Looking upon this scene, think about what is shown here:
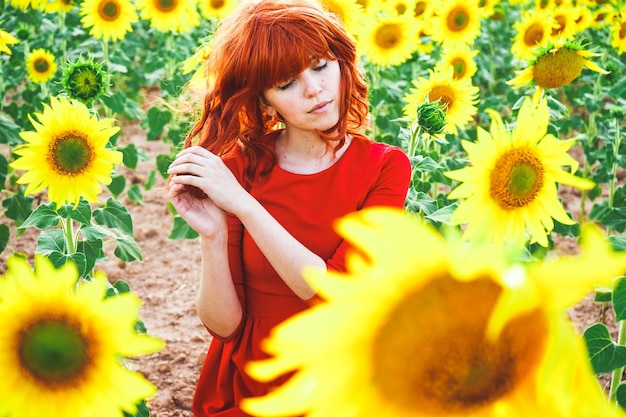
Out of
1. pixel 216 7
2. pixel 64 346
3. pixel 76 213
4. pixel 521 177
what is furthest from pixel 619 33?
pixel 64 346

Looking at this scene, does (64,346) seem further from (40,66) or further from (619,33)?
(619,33)

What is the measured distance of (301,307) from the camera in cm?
154

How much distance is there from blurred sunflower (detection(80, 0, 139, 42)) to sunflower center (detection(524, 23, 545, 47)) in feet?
5.63

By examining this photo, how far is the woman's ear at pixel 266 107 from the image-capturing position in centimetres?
154

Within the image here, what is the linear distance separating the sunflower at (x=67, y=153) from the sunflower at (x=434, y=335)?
3.80 feet

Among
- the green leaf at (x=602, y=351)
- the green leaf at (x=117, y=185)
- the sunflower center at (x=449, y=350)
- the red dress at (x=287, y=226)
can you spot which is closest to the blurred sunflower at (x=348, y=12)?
the green leaf at (x=117, y=185)

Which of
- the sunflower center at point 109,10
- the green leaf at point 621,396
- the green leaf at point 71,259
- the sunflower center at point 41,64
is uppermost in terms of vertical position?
the sunflower center at point 109,10

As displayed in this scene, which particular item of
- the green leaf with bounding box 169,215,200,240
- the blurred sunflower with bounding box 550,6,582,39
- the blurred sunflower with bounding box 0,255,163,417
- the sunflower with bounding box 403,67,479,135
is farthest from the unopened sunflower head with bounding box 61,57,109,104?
the blurred sunflower with bounding box 550,6,582,39

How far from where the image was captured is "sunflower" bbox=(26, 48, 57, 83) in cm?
314

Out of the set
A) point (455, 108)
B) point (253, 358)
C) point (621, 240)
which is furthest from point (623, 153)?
point (253, 358)

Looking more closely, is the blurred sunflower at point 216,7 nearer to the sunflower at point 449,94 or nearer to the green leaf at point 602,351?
the sunflower at point 449,94

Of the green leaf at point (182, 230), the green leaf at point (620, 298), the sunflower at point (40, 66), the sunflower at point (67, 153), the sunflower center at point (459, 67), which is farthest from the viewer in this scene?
the sunflower at point (40, 66)

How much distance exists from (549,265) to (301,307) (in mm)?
1142

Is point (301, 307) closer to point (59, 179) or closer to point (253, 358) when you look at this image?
point (253, 358)
